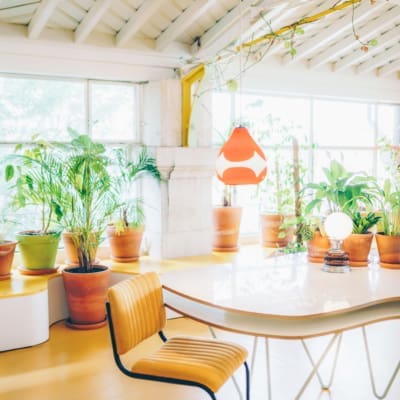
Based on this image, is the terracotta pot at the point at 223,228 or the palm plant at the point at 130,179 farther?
the terracotta pot at the point at 223,228

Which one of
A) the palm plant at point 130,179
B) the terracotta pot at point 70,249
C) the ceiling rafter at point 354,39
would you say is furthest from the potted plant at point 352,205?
the ceiling rafter at point 354,39

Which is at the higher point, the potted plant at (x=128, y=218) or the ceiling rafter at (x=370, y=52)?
the ceiling rafter at (x=370, y=52)

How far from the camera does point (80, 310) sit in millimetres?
4473

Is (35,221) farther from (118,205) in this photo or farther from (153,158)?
(153,158)

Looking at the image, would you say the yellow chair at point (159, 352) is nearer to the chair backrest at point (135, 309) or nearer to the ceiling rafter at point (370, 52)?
the chair backrest at point (135, 309)

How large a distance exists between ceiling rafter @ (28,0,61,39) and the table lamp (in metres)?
2.76

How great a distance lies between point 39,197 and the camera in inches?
179

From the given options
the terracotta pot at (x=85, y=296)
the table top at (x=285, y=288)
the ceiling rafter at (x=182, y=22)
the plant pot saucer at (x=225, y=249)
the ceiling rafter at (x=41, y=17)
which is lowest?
the terracotta pot at (x=85, y=296)

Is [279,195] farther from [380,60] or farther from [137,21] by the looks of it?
[137,21]

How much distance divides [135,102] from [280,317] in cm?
373

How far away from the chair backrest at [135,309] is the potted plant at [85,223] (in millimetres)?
1793

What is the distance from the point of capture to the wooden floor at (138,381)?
3256 millimetres

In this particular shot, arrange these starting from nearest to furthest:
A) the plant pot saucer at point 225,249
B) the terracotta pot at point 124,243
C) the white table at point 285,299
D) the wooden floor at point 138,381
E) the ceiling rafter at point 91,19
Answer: the white table at point 285,299 < the wooden floor at point 138,381 < the ceiling rafter at point 91,19 < the terracotta pot at point 124,243 < the plant pot saucer at point 225,249

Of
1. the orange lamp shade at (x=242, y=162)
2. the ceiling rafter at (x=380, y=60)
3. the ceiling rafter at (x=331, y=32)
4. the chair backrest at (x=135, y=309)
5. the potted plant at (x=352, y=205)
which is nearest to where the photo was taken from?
the chair backrest at (x=135, y=309)
